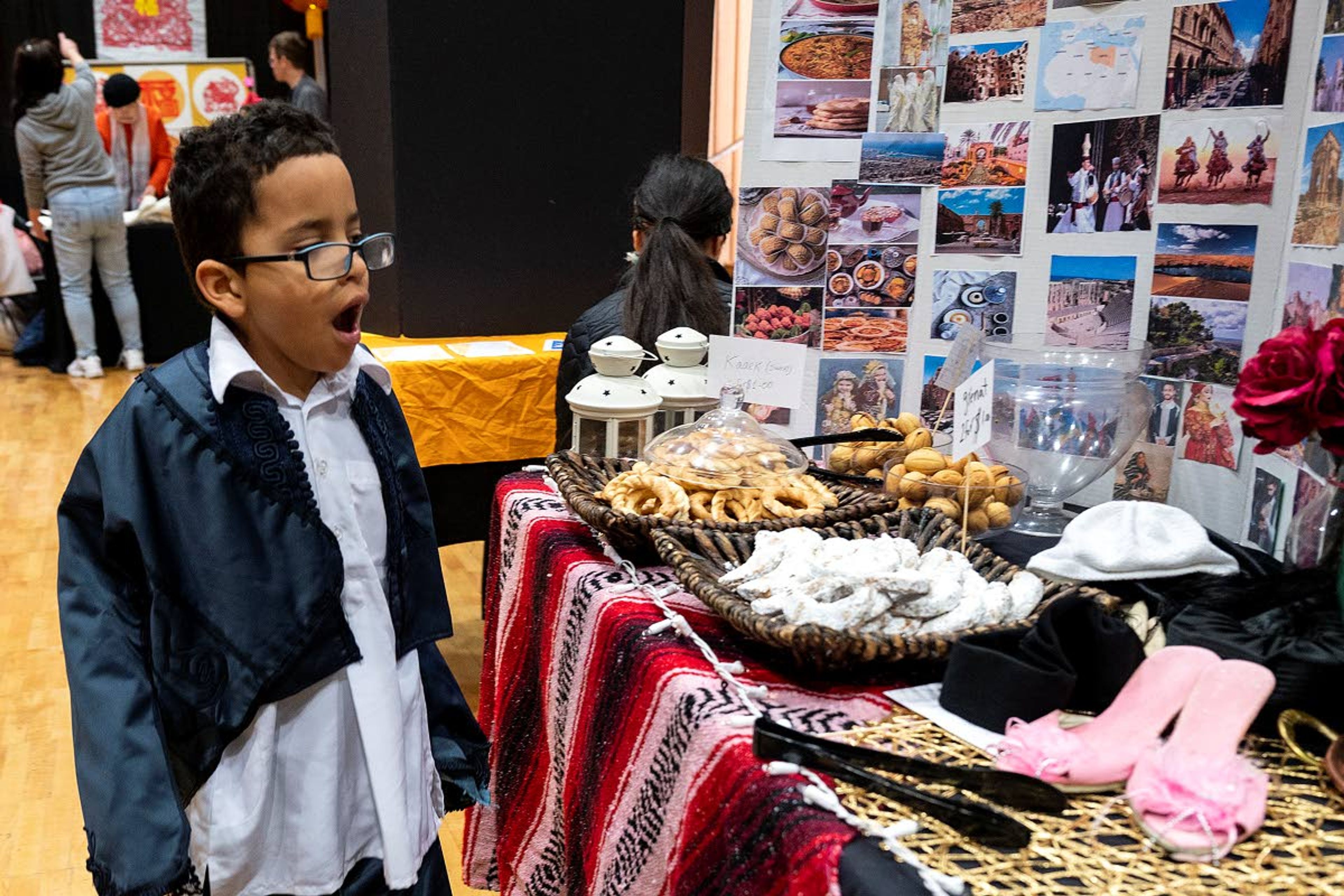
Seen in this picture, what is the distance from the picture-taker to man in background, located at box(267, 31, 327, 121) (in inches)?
248

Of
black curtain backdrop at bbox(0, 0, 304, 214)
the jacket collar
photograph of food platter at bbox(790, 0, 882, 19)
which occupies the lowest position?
the jacket collar

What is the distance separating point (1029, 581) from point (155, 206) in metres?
6.65

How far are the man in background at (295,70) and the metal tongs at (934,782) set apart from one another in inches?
243

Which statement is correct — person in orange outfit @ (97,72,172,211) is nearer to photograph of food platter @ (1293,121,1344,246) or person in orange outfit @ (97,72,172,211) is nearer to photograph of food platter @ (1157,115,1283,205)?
→ photograph of food platter @ (1157,115,1283,205)

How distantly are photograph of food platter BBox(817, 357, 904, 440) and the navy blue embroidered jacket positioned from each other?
830mm

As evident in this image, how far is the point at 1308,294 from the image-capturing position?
1225 millimetres

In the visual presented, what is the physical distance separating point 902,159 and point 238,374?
3.14 ft

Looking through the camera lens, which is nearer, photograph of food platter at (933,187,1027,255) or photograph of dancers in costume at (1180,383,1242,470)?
photograph of dancers in costume at (1180,383,1242,470)

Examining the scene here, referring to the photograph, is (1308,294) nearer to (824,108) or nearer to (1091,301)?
(1091,301)

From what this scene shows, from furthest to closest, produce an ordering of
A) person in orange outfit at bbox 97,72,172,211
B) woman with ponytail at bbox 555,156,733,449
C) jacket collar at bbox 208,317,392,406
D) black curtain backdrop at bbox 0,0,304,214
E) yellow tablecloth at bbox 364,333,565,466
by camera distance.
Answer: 1. black curtain backdrop at bbox 0,0,304,214
2. person in orange outfit at bbox 97,72,172,211
3. yellow tablecloth at bbox 364,333,565,466
4. woman with ponytail at bbox 555,156,733,449
5. jacket collar at bbox 208,317,392,406

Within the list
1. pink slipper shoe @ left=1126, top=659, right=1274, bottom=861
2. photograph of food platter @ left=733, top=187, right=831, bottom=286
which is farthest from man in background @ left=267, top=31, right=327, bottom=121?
pink slipper shoe @ left=1126, top=659, right=1274, bottom=861

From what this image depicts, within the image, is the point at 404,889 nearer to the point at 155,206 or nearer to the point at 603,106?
the point at 603,106

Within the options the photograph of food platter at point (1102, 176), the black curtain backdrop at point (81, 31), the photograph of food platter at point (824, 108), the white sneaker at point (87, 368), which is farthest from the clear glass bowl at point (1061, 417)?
the black curtain backdrop at point (81, 31)

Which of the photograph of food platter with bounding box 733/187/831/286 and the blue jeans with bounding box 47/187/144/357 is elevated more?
the photograph of food platter with bounding box 733/187/831/286
